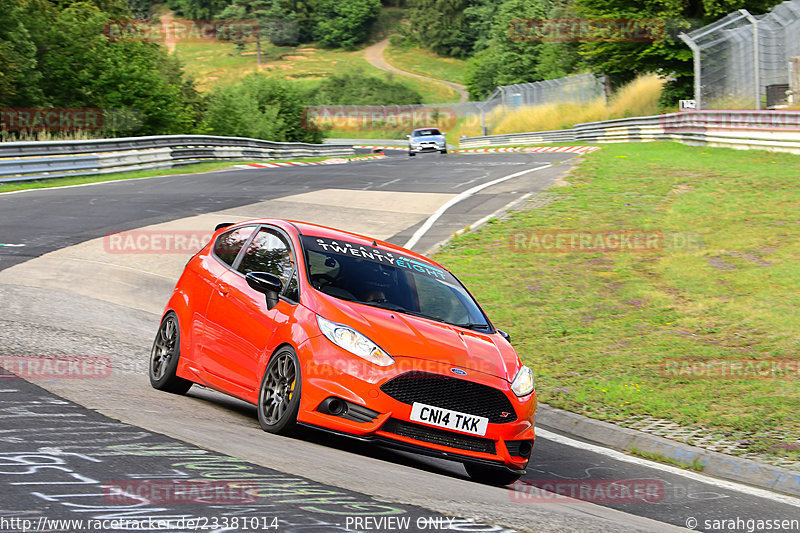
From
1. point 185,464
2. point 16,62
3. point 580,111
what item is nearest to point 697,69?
point 580,111

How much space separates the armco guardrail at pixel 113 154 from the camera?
2516cm

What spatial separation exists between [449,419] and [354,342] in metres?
0.85

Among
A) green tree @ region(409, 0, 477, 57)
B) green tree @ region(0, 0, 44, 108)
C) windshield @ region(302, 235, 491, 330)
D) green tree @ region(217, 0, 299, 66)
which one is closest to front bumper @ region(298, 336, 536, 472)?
windshield @ region(302, 235, 491, 330)

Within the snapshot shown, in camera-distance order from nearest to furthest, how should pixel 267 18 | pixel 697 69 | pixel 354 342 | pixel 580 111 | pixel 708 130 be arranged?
pixel 354 342 < pixel 708 130 < pixel 697 69 < pixel 580 111 < pixel 267 18

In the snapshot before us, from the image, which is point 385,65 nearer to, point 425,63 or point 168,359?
point 425,63

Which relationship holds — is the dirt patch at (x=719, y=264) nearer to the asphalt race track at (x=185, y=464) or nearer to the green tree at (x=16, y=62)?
the asphalt race track at (x=185, y=464)

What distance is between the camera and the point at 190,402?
8.05 metres

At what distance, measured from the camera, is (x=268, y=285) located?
7.39 m

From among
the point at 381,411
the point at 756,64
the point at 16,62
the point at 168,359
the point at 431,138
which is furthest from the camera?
the point at 431,138

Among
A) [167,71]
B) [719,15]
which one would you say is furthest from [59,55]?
[719,15]

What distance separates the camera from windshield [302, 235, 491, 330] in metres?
7.45

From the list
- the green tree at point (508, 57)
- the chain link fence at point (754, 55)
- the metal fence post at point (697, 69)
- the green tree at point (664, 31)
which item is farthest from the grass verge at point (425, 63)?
the chain link fence at point (754, 55)

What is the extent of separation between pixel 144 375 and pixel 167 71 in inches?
1954

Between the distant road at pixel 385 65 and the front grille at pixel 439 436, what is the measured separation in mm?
110092
